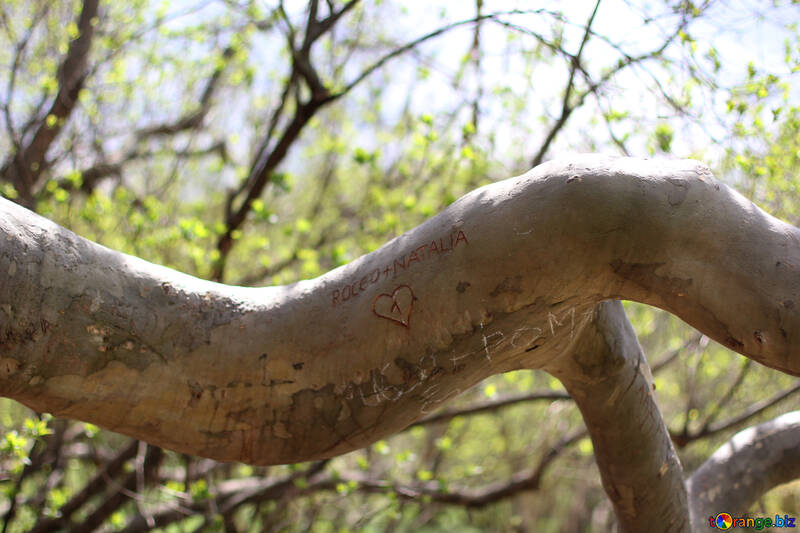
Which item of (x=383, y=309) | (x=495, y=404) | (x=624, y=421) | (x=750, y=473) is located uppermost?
(x=495, y=404)

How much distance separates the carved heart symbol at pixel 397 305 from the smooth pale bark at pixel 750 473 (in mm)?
2127

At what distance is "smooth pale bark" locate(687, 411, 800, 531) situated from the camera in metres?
3.21

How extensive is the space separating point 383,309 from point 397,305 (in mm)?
45

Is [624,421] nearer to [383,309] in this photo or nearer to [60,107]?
[383,309]

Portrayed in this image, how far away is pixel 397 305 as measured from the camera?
1.95 metres

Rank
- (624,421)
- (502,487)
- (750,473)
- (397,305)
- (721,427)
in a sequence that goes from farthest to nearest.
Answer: (502,487), (721,427), (750,473), (624,421), (397,305)

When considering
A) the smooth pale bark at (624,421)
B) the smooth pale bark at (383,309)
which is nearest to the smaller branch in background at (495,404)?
the smooth pale bark at (624,421)

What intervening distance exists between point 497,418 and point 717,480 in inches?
238

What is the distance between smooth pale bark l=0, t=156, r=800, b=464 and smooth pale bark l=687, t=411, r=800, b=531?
1.75 m

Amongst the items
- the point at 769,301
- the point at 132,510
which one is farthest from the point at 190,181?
the point at 769,301

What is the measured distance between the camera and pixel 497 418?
9227mm

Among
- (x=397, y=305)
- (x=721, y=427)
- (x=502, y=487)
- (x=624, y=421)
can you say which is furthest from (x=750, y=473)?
(x=502, y=487)

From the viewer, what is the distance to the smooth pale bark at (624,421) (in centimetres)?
240

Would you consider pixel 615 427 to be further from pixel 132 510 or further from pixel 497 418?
pixel 497 418
